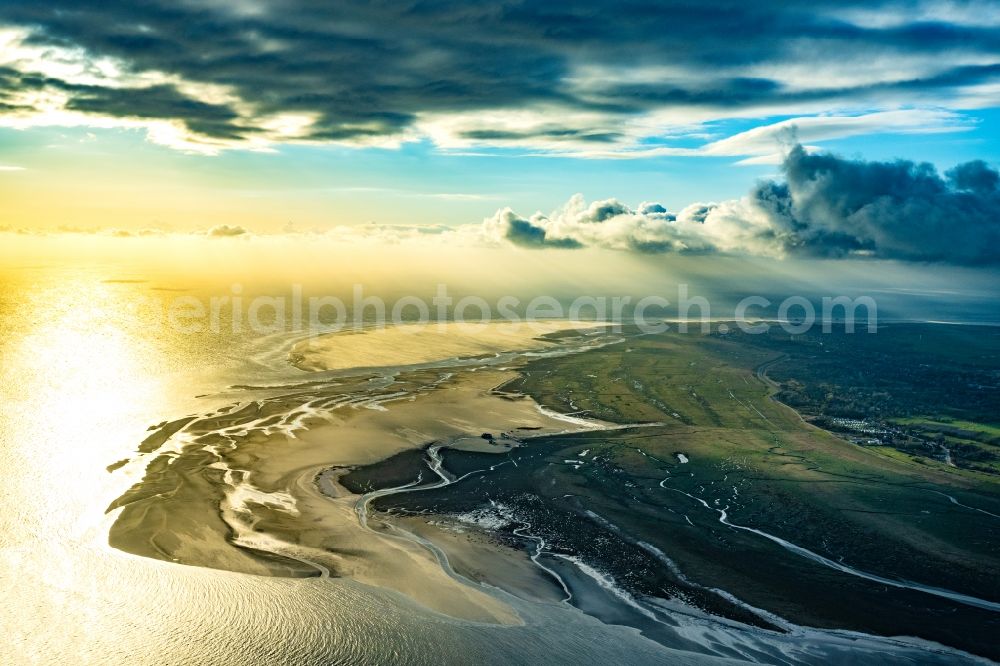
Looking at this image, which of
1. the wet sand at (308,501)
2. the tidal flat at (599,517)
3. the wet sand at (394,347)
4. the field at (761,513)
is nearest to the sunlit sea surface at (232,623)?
the tidal flat at (599,517)

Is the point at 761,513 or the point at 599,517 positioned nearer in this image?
the point at 599,517

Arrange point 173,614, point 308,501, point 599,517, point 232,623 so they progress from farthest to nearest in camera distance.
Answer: point 308,501, point 599,517, point 173,614, point 232,623

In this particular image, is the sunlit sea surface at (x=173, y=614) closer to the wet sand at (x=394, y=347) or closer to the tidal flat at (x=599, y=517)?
the tidal flat at (x=599, y=517)

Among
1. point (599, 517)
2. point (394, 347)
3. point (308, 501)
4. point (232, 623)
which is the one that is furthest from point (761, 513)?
point (394, 347)

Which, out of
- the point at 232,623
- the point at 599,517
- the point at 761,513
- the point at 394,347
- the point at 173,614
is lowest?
the point at 232,623

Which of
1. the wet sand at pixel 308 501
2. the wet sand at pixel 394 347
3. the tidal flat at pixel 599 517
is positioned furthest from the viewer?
the wet sand at pixel 394 347

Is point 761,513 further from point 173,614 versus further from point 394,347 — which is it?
point 394,347

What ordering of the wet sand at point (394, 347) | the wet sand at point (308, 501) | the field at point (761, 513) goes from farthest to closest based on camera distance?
the wet sand at point (394, 347) → the wet sand at point (308, 501) → the field at point (761, 513)

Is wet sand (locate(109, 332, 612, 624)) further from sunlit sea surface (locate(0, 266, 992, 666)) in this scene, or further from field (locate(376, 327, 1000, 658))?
field (locate(376, 327, 1000, 658))

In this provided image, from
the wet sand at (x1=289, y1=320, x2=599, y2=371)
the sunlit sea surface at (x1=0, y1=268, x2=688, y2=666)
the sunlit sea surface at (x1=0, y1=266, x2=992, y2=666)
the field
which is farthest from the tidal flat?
the wet sand at (x1=289, y1=320, x2=599, y2=371)

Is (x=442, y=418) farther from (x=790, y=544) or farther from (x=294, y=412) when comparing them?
(x=790, y=544)

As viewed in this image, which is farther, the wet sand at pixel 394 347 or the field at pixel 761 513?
the wet sand at pixel 394 347
